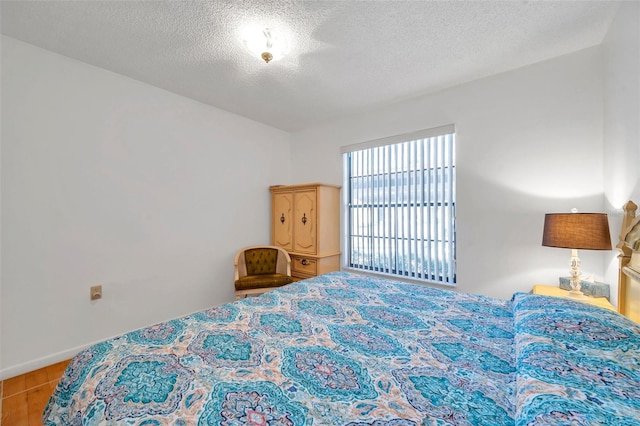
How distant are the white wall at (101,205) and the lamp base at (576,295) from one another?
11.1 feet

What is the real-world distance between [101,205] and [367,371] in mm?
2731

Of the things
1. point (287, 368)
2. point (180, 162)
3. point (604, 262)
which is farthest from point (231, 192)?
point (604, 262)

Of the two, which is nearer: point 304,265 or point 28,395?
point 28,395

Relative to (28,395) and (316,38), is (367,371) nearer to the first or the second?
(316,38)

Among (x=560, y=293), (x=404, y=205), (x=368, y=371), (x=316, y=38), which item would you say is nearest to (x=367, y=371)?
(x=368, y=371)

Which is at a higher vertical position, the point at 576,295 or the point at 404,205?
the point at 404,205

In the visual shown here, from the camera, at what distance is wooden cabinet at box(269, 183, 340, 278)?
3.44 metres

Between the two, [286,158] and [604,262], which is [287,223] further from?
[604,262]

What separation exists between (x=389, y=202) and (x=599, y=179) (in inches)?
71.4

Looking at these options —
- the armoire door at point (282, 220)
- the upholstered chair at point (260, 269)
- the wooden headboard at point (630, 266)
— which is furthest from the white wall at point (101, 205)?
the wooden headboard at point (630, 266)

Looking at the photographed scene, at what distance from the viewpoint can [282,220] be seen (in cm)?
383

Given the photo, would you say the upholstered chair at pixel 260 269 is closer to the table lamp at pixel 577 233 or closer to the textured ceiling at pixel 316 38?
the textured ceiling at pixel 316 38

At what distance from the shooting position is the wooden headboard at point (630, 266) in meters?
1.34

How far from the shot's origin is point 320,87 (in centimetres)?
278
